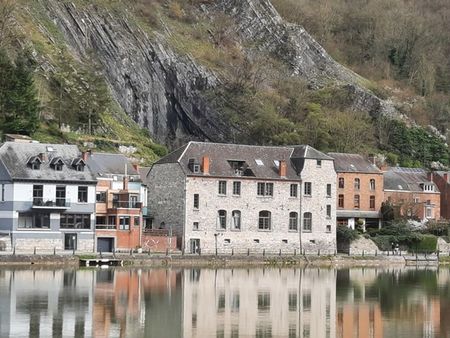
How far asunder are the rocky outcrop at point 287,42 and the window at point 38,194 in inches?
2488

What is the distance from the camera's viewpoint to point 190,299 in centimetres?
5403

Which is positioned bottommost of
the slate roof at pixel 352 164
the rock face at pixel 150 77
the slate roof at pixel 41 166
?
the slate roof at pixel 41 166

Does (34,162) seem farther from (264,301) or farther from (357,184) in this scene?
(357,184)

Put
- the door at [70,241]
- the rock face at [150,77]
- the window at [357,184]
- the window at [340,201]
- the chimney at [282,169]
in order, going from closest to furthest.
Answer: the door at [70,241] → the chimney at [282,169] → the window at [340,201] → the window at [357,184] → the rock face at [150,77]

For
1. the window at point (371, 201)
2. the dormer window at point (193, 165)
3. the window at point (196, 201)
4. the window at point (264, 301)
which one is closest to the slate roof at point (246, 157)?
the dormer window at point (193, 165)

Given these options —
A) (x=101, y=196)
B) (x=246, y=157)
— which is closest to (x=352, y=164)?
(x=246, y=157)

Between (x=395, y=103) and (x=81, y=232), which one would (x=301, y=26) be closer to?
(x=395, y=103)

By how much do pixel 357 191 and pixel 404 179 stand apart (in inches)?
360

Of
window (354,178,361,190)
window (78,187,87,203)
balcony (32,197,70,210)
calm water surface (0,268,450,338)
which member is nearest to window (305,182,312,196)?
window (354,178,361,190)

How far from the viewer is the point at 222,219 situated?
281 ft

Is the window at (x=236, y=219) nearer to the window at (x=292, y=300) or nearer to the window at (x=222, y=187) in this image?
the window at (x=222, y=187)

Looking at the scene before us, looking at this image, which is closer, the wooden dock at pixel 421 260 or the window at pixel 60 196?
the window at pixel 60 196

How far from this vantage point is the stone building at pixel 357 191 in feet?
329

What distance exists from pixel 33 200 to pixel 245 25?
7222cm
